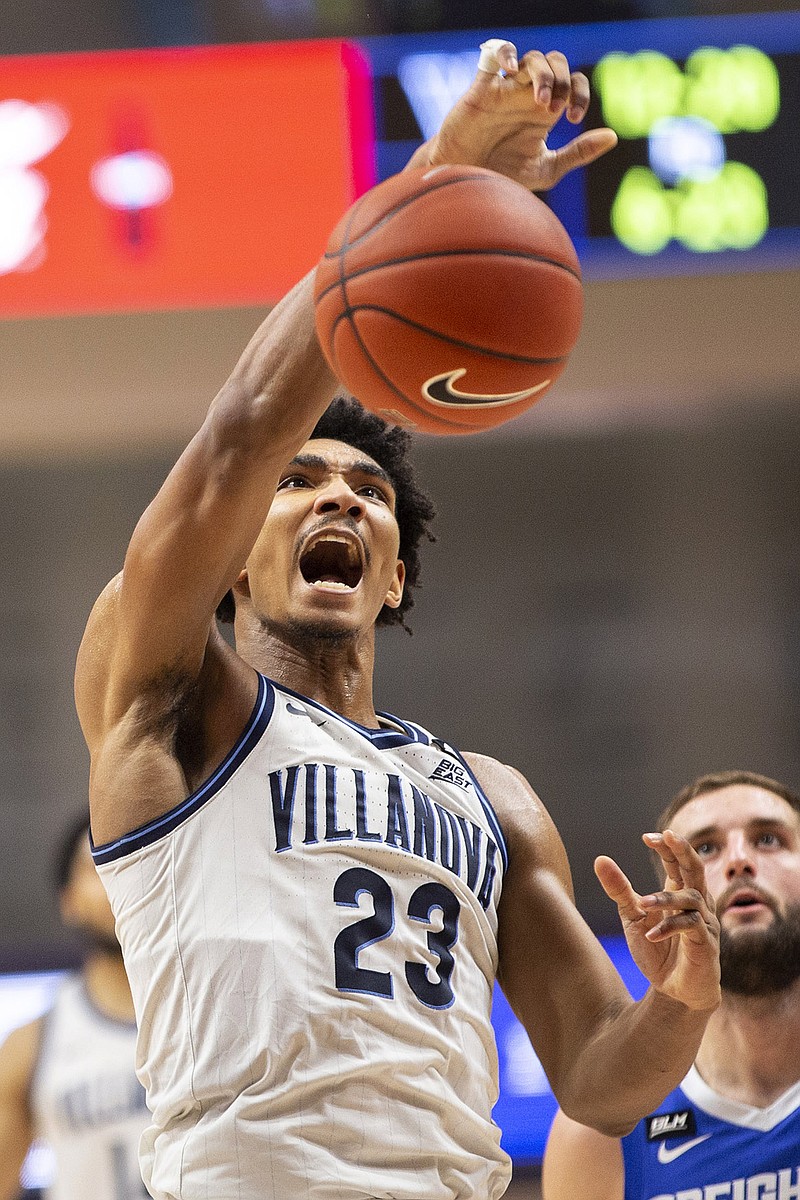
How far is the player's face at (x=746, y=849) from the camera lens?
11.3 feet

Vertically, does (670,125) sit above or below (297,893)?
above

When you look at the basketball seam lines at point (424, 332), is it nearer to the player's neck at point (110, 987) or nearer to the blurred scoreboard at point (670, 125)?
the player's neck at point (110, 987)

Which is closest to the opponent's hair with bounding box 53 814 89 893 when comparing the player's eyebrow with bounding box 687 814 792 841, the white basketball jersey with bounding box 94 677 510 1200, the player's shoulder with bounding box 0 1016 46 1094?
the player's shoulder with bounding box 0 1016 46 1094

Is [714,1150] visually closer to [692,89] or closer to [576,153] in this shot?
[576,153]

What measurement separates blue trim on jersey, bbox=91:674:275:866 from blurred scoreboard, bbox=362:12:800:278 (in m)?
3.61

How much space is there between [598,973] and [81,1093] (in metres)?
1.72

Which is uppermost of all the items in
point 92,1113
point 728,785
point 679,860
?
point 728,785

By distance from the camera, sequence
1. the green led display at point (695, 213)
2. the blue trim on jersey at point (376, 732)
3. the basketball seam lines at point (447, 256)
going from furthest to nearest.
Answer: the green led display at point (695, 213)
the blue trim on jersey at point (376, 732)
the basketball seam lines at point (447, 256)

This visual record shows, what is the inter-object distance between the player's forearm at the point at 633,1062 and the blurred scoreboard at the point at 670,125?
365cm

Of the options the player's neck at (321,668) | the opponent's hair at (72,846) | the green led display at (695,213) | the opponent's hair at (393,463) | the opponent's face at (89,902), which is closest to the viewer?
the player's neck at (321,668)

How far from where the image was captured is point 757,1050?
340cm

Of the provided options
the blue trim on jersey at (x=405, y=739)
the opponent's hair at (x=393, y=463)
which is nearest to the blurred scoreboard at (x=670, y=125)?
the opponent's hair at (x=393, y=463)

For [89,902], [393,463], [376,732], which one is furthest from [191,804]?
[89,902]

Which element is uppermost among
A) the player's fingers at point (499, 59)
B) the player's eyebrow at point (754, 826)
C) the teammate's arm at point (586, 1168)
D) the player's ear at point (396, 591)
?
the player's fingers at point (499, 59)
